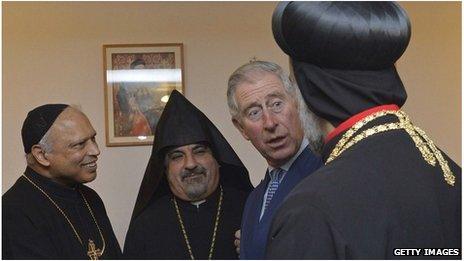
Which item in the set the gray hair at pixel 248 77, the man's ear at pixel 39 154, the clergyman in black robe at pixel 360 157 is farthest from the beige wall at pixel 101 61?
the clergyman in black robe at pixel 360 157

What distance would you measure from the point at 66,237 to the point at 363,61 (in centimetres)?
215

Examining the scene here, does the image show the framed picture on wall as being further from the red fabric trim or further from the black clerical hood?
the red fabric trim

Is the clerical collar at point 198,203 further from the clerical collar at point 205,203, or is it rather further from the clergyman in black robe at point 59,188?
the clergyman in black robe at point 59,188

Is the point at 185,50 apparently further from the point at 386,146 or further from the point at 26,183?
the point at 386,146

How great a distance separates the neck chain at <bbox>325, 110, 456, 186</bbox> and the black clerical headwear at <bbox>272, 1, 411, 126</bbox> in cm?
3

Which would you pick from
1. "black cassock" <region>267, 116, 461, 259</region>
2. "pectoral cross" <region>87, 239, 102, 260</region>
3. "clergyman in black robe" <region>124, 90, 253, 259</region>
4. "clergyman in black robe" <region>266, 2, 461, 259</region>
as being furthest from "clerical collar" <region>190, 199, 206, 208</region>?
"black cassock" <region>267, 116, 461, 259</region>

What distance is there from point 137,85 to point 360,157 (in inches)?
133

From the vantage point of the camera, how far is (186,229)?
356cm

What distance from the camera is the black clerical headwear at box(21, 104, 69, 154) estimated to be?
332 cm

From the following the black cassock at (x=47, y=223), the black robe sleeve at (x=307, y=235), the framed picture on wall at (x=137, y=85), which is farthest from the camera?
the framed picture on wall at (x=137, y=85)

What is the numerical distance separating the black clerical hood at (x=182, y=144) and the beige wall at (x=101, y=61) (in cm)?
101

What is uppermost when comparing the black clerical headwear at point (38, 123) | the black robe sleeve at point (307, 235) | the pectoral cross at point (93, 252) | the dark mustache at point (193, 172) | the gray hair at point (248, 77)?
the gray hair at point (248, 77)

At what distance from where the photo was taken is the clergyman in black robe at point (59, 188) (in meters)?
3.19

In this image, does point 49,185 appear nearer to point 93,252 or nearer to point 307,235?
point 93,252
